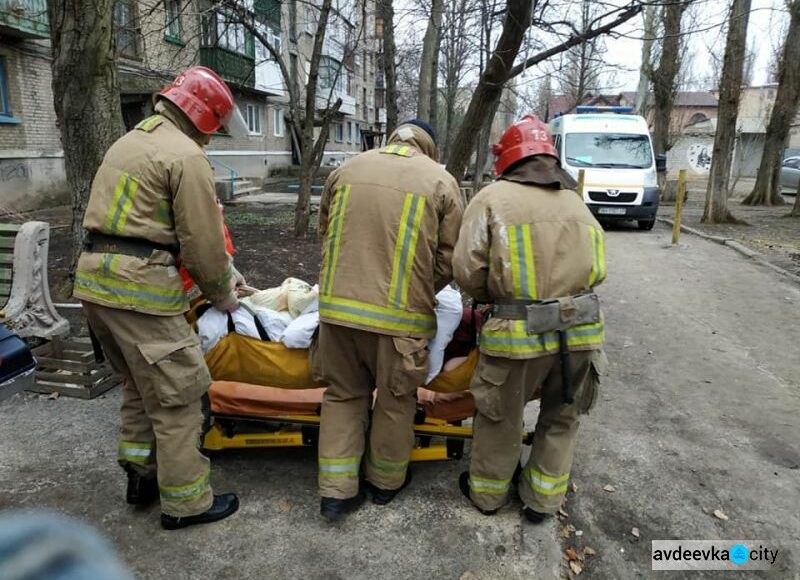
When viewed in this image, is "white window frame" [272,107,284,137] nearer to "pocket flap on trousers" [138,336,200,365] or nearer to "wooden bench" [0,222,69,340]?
"wooden bench" [0,222,69,340]

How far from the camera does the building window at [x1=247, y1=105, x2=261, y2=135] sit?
25.1 m

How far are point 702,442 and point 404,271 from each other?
2.37m

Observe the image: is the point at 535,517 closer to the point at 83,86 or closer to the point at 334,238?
the point at 334,238

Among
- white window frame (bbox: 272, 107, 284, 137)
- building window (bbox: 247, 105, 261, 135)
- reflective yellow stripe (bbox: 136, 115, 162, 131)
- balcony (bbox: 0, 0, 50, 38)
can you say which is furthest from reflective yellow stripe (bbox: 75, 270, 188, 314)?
white window frame (bbox: 272, 107, 284, 137)

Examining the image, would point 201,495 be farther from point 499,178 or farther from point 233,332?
point 499,178

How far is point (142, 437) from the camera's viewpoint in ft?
9.30

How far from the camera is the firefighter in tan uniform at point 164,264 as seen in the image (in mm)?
2459

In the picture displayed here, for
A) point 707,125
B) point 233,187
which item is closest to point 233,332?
point 233,187

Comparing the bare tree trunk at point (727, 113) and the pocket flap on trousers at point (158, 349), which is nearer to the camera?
the pocket flap on trousers at point (158, 349)

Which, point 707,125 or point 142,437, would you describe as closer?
point 142,437

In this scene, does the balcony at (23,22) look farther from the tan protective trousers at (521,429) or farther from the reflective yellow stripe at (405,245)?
the tan protective trousers at (521,429)

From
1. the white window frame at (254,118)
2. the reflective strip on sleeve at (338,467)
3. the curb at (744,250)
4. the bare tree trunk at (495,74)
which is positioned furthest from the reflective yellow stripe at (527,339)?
the white window frame at (254,118)

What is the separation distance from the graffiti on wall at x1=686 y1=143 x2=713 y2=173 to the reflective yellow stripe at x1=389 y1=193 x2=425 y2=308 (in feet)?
138

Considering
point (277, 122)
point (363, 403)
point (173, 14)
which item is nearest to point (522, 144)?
point (363, 403)
